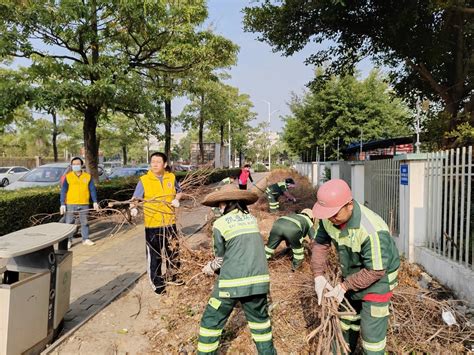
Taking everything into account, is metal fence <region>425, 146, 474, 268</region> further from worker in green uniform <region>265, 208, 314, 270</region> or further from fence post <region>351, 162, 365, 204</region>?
fence post <region>351, 162, 365, 204</region>

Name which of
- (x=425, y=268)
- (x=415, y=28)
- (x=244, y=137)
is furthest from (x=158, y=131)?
(x=244, y=137)

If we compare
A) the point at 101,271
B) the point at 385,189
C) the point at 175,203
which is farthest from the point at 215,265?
the point at 385,189

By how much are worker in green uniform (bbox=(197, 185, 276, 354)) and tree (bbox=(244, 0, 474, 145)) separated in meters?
4.86

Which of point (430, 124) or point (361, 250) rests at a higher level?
point (430, 124)

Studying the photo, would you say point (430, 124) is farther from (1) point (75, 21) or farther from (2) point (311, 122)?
(2) point (311, 122)

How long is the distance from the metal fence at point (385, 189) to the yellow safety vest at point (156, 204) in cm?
371

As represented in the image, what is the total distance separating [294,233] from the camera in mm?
5320

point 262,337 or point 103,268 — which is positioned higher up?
point 262,337

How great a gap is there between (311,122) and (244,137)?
77.9ft

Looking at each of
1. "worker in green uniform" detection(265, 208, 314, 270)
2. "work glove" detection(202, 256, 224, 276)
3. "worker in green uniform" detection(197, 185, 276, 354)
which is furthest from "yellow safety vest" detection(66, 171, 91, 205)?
"worker in green uniform" detection(197, 185, 276, 354)

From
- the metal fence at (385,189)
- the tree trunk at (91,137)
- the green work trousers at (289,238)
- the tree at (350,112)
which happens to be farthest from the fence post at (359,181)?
the tree at (350,112)

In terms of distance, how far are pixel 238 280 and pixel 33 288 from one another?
178 cm

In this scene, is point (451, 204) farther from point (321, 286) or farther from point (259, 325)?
point (259, 325)

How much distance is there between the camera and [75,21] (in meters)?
8.95
